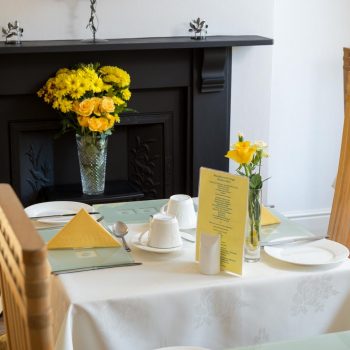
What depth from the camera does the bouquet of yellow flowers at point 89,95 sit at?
305 centimetres

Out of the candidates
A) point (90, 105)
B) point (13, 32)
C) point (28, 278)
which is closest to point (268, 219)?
point (90, 105)

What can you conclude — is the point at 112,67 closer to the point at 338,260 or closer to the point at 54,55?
the point at 54,55

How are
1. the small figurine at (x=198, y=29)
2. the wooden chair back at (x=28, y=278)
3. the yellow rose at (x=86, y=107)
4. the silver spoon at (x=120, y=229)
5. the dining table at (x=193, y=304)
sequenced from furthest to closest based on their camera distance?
the small figurine at (x=198, y=29) < the yellow rose at (x=86, y=107) < the silver spoon at (x=120, y=229) < the dining table at (x=193, y=304) < the wooden chair back at (x=28, y=278)

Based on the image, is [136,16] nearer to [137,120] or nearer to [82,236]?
[137,120]

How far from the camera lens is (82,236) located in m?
2.02

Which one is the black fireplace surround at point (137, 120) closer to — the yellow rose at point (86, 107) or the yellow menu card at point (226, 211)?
the yellow rose at point (86, 107)

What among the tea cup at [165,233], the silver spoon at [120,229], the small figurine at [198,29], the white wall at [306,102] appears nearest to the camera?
the tea cup at [165,233]

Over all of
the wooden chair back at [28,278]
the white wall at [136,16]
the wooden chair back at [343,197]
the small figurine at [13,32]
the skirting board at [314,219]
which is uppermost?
the white wall at [136,16]

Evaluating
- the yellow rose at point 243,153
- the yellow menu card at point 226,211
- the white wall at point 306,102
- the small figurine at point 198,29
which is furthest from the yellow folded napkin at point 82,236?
the white wall at point 306,102

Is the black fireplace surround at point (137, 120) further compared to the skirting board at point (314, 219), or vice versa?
the skirting board at point (314, 219)

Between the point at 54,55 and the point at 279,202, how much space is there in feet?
4.61

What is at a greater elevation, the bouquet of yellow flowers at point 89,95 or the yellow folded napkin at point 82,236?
the bouquet of yellow flowers at point 89,95

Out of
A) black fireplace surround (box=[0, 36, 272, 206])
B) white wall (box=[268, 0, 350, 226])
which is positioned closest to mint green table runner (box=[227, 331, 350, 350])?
black fireplace surround (box=[0, 36, 272, 206])

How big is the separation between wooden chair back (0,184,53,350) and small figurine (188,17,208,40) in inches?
82.0
